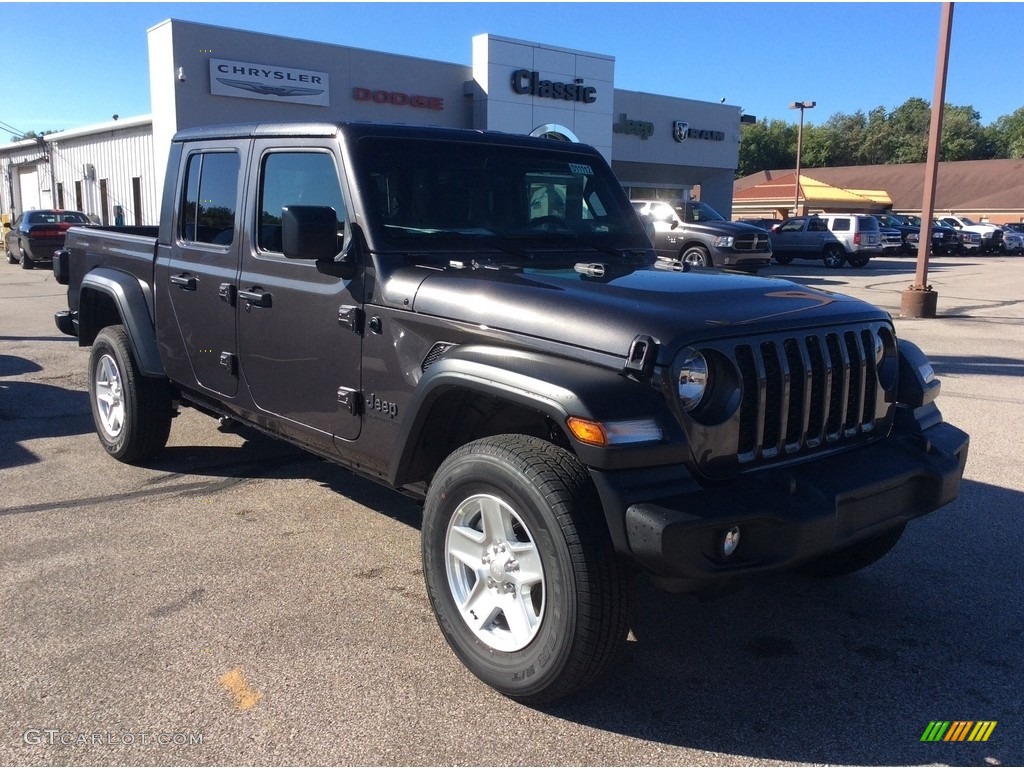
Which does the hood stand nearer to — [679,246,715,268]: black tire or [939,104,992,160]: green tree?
[679,246,715,268]: black tire

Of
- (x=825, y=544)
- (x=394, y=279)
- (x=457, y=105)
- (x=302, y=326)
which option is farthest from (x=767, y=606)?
(x=457, y=105)

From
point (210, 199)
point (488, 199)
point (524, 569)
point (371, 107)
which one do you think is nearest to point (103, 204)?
point (371, 107)

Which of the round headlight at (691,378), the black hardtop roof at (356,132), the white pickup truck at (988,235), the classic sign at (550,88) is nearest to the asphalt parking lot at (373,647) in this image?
the round headlight at (691,378)

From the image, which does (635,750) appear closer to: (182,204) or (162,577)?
(162,577)

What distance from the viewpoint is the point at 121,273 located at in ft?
18.3

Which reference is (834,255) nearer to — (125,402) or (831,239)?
(831,239)

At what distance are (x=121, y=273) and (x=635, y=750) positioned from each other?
170 inches

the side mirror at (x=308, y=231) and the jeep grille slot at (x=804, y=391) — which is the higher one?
the side mirror at (x=308, y=231)

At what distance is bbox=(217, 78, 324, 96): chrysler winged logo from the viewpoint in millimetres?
19281

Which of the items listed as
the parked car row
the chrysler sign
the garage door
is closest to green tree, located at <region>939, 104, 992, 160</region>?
the parked car row

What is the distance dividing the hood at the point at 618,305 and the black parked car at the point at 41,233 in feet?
70.1

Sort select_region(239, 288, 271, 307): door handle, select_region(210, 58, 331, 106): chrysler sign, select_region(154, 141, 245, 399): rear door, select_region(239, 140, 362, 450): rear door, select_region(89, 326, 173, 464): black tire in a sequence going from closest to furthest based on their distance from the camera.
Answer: select_region(239, 140, 362, 450): rear door, select_region(239, 288, 271, 307): door handle, select_region(154, 141, 245, 399): rear door, select_region(89, 326, 173, 464): black tire, select_region(210, 58, 331, 106): chrysler sign

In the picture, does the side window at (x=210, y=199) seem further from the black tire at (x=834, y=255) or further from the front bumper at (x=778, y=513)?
the black tire at (x=834, y=255)

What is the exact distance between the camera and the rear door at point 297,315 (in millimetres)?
3828
